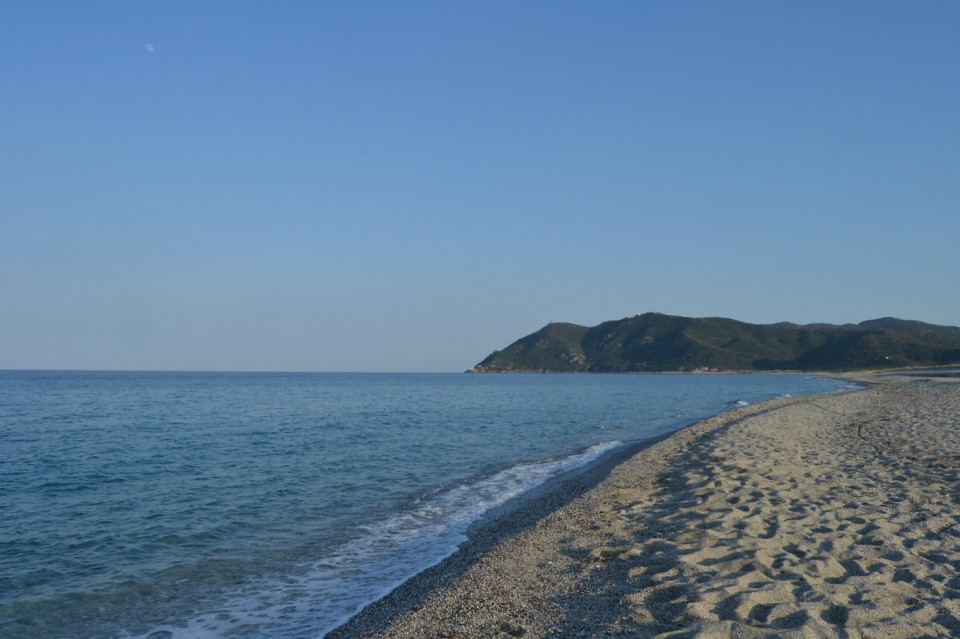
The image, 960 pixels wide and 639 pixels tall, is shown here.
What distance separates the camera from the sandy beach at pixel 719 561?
617 centimetres

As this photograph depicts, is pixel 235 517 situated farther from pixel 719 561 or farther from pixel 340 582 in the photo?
pixel 719 561

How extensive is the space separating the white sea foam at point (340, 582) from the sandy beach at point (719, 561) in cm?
63

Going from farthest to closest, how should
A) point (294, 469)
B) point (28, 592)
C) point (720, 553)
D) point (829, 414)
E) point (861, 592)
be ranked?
point (829, 414) < point (294, 469) < point (28, 592) < point (720, 553) < point (861, 592)

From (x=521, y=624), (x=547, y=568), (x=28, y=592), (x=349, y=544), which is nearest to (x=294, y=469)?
(x=349, y=544)

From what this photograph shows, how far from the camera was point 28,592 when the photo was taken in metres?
10.3

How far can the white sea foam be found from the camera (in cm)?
859

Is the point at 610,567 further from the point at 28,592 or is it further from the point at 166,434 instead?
the point at 166,434

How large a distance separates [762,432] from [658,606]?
18898 mm

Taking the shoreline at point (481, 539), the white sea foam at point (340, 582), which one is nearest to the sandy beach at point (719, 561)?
the shoreline at point (481, 539)

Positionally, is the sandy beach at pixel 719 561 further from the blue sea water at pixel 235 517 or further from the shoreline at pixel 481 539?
the blue sea water at pixel 235 517

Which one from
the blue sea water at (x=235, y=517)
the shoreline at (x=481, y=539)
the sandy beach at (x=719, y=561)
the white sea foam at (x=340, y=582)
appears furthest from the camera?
the blue sea water at (x=235, y=517)

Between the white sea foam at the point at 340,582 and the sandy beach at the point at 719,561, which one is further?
the white sea foam at the point at 340,582

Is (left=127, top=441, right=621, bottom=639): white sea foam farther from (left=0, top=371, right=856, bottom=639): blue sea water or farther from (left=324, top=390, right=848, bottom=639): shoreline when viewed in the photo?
(left=324, top=390, right=848, bottom=639): shoreline

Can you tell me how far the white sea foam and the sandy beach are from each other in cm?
63
